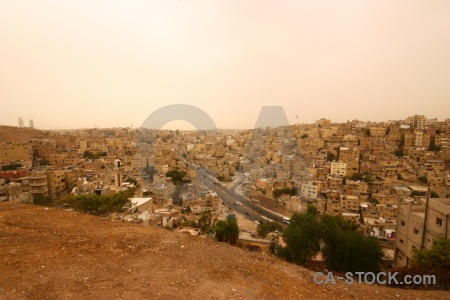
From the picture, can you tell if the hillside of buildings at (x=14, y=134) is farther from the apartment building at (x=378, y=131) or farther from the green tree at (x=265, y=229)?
the apartment building at (x=378, y=131)

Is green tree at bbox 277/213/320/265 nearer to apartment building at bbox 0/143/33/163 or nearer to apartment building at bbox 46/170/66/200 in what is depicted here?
apartment building at bbox 46/170/66/200

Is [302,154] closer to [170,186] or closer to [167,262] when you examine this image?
[170,186]

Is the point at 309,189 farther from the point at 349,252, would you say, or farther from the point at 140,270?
the point at 140,270

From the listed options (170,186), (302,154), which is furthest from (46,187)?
(302,154)

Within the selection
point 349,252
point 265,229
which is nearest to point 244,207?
point 265,229

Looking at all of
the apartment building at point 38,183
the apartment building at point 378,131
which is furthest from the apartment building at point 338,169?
the apartment building at point 38,183

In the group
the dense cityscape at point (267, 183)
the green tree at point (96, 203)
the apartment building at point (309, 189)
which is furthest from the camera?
the apartment building at point (309, 189)
